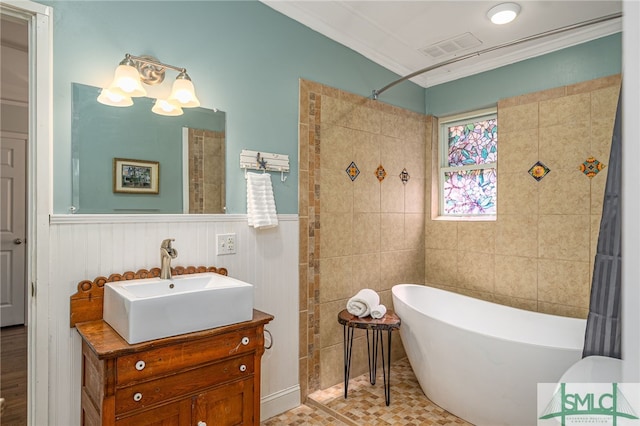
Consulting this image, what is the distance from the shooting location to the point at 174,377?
1.59m

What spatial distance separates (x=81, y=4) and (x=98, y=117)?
0.51m

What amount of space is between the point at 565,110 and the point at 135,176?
2.89 m

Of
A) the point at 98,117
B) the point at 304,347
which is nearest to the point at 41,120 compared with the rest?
the point at 98,117

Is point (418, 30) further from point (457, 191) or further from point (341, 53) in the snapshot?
point (457, 191)

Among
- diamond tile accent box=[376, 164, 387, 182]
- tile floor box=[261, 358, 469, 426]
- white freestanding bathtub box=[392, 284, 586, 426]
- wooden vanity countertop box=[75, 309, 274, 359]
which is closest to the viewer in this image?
wooden vanity countertop box=[75, 309, 274, 359]

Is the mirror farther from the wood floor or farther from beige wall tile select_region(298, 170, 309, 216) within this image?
the wood floor

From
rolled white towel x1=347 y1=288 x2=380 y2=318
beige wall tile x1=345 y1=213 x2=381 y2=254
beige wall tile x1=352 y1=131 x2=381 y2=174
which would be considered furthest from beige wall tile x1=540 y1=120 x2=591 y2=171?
rolled white towel x1=347 y1=288 x2=380 y2=318

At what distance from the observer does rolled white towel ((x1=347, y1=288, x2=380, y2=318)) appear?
2615 mm

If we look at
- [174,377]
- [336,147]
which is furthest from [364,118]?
[174,377]

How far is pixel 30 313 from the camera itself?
1660 millimetres

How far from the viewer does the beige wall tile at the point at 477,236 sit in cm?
318

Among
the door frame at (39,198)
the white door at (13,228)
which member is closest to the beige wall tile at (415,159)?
the door frame at (39,198)

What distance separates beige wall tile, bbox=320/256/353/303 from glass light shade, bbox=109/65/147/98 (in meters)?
1.60

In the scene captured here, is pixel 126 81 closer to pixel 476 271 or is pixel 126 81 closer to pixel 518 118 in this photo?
pixel 518 118
